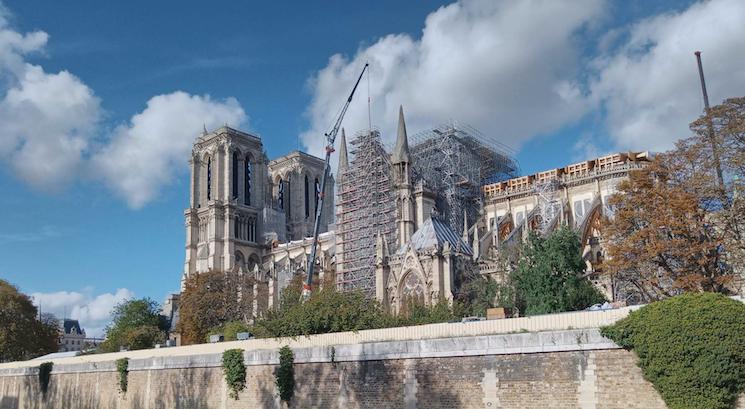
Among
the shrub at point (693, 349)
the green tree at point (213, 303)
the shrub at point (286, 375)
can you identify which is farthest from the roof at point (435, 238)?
the shrub at point (693, 349)

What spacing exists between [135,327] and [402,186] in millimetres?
33342

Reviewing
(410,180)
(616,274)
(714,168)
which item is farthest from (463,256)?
(714,168)

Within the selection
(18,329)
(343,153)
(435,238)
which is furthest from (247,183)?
(435,238)

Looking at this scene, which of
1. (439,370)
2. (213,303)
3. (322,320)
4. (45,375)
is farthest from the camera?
(213,303)

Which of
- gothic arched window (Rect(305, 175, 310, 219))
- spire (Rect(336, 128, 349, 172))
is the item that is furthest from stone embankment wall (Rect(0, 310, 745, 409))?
gothic arched window (Rect(305, 175, 310, 219))

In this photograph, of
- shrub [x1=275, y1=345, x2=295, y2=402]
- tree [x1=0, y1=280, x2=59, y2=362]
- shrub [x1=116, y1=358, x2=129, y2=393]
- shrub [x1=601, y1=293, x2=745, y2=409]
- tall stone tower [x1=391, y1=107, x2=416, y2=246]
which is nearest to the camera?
shrub [x1=601, y1=293, x2=745, y2=409]

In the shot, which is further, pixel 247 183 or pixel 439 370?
pixel 247 183

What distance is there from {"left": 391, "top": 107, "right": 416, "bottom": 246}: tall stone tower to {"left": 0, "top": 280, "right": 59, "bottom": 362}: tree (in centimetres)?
3137

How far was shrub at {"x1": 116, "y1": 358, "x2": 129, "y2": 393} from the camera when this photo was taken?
35.2 metres

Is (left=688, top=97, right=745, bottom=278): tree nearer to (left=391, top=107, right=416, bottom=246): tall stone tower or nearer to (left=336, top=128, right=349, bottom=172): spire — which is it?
(left=391, top=107, right=416, bottom=246): tall stone tower

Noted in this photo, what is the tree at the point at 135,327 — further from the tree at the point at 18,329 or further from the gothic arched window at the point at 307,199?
the gothic arched window at the point at 307,199

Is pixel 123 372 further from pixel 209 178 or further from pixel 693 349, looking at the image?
pixel 209 178

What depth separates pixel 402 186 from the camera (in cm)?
5800

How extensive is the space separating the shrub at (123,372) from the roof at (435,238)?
20.3m
